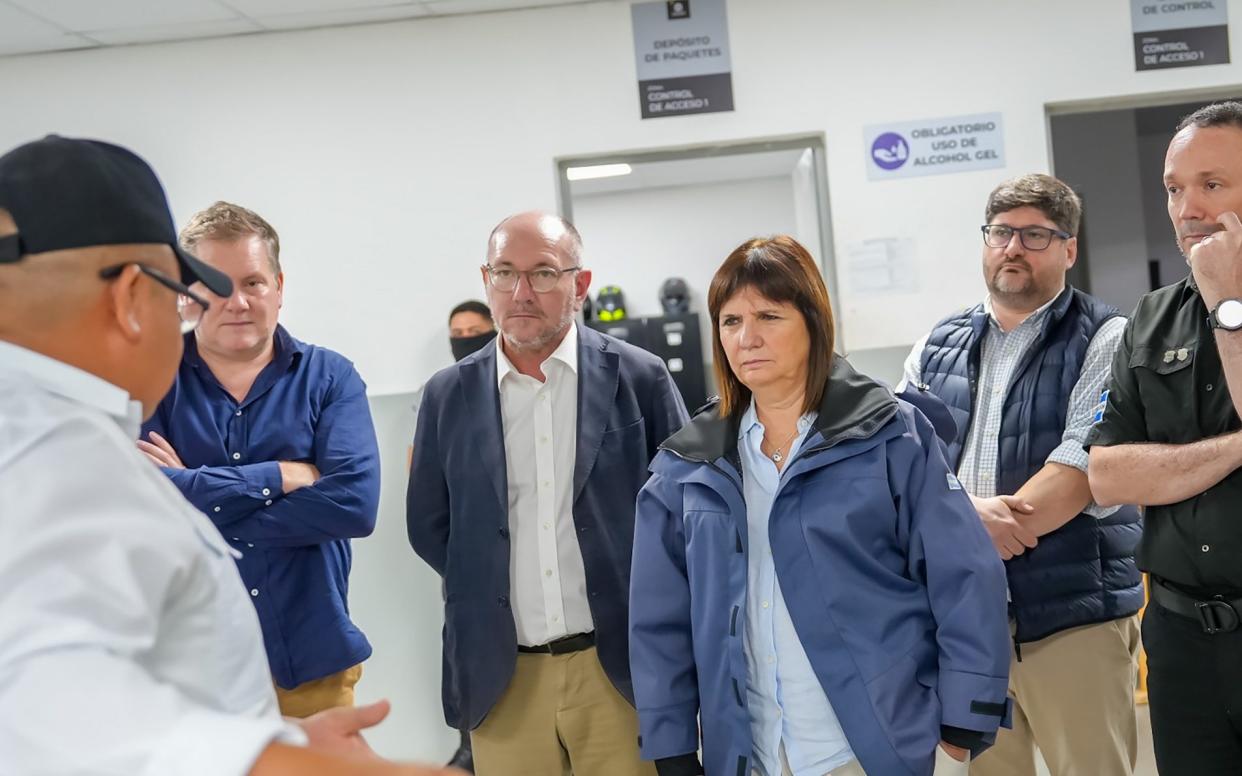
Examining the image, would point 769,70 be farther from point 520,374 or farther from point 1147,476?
point 1147,476

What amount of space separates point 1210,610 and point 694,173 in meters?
7.80

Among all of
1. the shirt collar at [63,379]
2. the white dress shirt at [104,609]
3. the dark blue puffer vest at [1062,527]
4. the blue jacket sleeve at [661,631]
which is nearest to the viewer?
the white dress shirt at [104,609]

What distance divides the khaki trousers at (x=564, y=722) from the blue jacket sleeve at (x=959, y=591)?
78 centimetres

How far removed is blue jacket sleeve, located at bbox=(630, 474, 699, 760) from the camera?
2043 millimetres

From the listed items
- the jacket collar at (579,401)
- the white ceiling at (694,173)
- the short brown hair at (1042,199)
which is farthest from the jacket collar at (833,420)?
the white ceiling at (694,173)

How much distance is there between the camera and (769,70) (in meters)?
4.54

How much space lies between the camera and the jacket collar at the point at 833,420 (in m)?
1.96

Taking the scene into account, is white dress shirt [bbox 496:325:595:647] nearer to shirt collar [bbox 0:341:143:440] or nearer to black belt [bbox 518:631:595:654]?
black belt [bbox 518:631:595:654]

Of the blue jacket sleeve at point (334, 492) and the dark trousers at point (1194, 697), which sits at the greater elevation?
the blue jacket sleeve at point (334, 492)

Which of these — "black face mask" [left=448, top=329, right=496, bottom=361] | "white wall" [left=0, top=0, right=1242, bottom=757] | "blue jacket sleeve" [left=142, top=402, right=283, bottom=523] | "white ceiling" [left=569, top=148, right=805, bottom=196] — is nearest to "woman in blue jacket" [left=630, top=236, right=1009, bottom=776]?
"blue jacket sleeve" [left=142, top=402, right=283, bottom=523]

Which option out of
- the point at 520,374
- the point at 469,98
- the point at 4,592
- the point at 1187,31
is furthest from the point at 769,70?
the point at 4,592

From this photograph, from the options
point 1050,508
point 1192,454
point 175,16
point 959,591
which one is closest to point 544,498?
point 959,591

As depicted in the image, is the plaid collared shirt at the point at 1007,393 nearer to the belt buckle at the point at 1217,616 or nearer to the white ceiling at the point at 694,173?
the belt buckle at the point at 1217,616

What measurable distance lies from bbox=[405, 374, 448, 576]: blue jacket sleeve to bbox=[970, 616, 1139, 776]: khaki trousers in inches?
57.3
